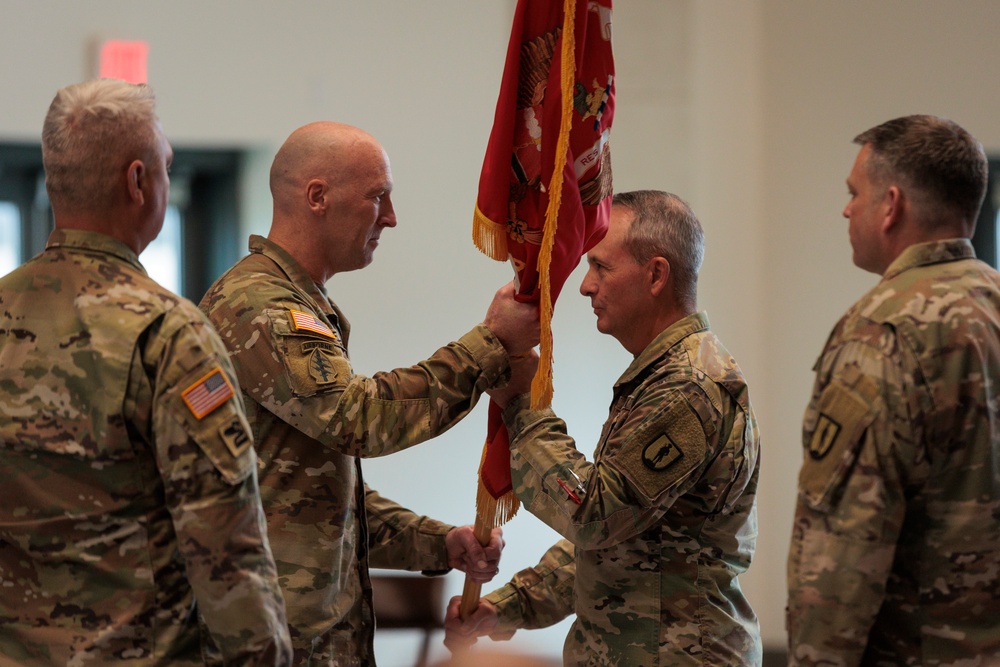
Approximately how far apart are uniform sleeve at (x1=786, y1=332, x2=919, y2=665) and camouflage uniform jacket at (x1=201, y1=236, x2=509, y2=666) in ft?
2.32

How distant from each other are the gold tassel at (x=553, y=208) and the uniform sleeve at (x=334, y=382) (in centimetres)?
9

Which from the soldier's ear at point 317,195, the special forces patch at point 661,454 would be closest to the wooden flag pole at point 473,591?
the special forces patch at point 661,454

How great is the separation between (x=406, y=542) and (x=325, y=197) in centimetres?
82

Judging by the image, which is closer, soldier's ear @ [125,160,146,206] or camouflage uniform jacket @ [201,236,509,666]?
soldier's ear @ [125,160,146,206]

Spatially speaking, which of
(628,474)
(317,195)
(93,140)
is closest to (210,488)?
(93,140)

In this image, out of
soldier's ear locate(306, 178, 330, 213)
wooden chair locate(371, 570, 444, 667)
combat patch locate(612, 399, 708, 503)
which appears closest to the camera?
combat patch locate(612, 399, 708, 503)

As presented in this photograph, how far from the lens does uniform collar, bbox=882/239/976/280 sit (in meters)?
1.76

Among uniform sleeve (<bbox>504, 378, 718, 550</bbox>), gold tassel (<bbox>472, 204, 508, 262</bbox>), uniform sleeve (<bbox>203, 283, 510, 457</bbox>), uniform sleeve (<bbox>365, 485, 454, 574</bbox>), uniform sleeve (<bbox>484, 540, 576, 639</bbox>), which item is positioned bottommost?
uniform sleeve (<bbox>484, 540, 576, 639</bbox>)

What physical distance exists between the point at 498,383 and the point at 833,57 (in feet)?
10.0

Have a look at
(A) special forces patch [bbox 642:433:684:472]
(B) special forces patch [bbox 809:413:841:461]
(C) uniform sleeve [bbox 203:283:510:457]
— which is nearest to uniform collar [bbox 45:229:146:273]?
(C) uniform sleeve [bbox 203:283:510:457]

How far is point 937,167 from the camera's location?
1754 millimetres

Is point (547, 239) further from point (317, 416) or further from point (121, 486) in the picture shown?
point (121, 486)

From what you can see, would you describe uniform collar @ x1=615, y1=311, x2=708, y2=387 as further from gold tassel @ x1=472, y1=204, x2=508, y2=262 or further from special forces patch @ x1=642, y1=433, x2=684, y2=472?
gold tassel @ x1=472, y1=204, x2=508, y2=262

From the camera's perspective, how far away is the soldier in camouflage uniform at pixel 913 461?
65.9 inches
